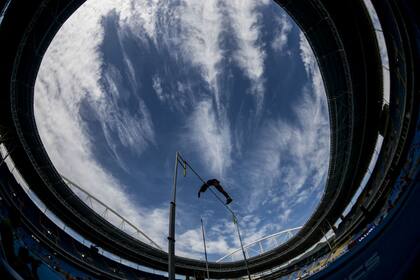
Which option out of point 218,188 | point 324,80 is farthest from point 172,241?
point 324,80

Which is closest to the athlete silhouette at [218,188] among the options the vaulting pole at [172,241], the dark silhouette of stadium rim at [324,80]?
the vaulting pole at [172,241]

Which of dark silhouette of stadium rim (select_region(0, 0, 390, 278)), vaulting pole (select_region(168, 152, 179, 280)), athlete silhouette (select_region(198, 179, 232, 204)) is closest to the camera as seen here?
vaulting pole (select_region(168, 152, 179, 280))

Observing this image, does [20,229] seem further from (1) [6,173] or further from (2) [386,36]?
(2) [386,36]

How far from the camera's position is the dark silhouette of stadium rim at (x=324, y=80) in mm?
15633

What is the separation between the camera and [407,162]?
13.4 m

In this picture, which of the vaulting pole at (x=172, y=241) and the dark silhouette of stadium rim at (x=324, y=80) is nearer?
the vaulting pole at (x=172, y=241)

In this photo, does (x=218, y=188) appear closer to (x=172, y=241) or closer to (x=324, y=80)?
(x=324, y=80)

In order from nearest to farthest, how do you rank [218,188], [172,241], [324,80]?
1. [172,241]
2. [218,188]
3. [324,80]

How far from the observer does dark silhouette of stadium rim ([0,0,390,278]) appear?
51.3ft

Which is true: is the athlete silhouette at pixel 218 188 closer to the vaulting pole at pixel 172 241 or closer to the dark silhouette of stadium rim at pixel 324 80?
the vaulting pole at pixel 172 241

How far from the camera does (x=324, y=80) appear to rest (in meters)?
18.1

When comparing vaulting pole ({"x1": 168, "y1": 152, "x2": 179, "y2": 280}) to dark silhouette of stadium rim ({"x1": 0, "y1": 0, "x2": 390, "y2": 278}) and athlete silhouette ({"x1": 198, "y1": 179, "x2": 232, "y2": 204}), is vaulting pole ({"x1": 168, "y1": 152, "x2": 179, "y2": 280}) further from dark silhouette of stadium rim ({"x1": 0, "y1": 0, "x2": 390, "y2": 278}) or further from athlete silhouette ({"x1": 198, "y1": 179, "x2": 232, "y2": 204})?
dark silhouette of stadium rim ({"x1": 0, "y1": 0, "x2": 390, "y2": 278})

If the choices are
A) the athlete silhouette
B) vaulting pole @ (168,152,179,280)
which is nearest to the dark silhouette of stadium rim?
the athlete silhouette

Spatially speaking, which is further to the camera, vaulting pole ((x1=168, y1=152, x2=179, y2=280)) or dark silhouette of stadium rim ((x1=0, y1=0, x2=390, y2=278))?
dark silhouette of stadium rim ((x1=0, y1=0, x2=390, y2=278))
